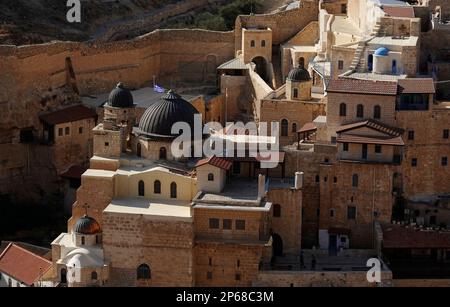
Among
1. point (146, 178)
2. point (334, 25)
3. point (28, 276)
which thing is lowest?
point (28, 276)

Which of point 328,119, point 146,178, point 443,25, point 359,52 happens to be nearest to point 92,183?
point 146,178

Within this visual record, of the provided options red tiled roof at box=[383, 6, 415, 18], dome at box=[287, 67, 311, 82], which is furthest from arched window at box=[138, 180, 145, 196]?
red tiled roof at box=[383, 6, 415, 18]

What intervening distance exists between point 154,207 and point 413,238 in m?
10.8

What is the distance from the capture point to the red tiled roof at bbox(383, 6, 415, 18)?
72.4 m

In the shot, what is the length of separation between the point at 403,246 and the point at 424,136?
532cm

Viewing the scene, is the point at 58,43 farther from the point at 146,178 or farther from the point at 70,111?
the point at 146,178

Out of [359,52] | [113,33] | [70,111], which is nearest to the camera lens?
[359,52]

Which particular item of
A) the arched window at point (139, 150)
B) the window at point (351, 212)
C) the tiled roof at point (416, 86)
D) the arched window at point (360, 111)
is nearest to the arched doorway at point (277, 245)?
the window at point (351, 212)

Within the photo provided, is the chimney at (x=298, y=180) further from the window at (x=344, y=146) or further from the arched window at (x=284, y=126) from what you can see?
the arched window at (x=284, y=126)

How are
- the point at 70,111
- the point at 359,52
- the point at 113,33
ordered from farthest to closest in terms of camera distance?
the point at 113,33 < the point at 70,111 < the point at 359,52

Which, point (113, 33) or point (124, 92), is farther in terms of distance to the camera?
point (113, 33)

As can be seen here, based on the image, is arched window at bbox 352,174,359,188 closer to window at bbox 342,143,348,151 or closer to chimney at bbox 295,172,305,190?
window at bbox 342,143,348,151

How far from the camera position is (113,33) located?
85.9m

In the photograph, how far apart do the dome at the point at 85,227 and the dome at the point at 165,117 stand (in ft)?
15.3
